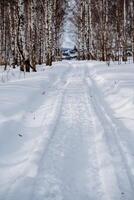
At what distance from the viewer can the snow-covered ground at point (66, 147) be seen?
16.5 feet

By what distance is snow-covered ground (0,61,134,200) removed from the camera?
16.5 ft

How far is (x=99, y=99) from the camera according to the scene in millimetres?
12156

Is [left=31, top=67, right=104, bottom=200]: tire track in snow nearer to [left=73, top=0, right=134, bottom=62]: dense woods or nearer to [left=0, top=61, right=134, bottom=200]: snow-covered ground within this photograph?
[left=0, top=61, right=134, bottom=200]: snow-covered ground

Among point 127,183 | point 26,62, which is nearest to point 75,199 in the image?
point 127,183

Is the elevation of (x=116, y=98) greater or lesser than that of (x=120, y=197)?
greater

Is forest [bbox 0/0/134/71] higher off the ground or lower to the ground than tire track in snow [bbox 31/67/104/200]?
higher

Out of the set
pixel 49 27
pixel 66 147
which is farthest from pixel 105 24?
pixel 66 147

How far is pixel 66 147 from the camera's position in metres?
6.80

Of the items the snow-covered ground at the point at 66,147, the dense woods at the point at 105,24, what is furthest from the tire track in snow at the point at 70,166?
the dense woods at the point at 105,24

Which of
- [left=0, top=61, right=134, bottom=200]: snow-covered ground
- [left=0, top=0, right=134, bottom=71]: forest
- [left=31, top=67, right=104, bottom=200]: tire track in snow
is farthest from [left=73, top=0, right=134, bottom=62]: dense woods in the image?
[left=31, top=67, right=104, bottom=200]: tire track in snow

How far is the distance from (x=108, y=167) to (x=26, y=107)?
5.01m

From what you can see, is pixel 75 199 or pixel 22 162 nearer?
pixel 75 199

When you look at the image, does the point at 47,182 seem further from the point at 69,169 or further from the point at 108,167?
the point at 108,167

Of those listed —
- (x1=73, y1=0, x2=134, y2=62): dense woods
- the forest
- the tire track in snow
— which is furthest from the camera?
(x1=73, y1=0, x2=134, y2=62): dense woods
